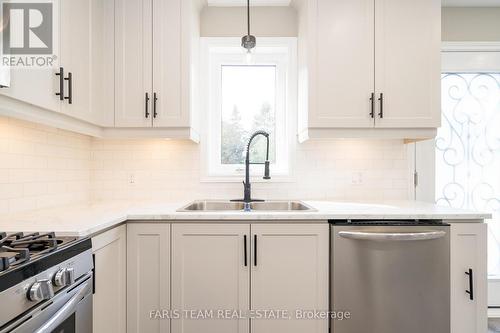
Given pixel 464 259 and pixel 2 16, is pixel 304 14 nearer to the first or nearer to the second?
pixel 2 16

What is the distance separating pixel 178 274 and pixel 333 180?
4.50 ft

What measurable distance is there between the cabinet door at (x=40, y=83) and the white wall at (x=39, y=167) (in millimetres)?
333

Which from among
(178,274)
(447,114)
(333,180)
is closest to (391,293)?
(333,180)

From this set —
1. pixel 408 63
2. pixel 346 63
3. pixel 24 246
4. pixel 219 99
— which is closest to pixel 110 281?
pixel 24 246

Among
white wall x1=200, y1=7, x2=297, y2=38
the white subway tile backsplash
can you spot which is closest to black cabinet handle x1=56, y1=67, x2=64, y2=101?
the white subway tile backsplash

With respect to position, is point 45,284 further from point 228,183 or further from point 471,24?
point 471,24

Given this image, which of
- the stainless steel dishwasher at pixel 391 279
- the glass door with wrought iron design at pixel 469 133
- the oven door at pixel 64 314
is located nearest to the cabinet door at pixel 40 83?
the oven door at pixel 64 314

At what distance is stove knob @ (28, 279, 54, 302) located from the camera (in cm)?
83

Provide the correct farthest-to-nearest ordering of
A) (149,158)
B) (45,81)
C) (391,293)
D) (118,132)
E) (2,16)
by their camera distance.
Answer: (149,158), (118,132), (391,293), (45,81), (2,16)

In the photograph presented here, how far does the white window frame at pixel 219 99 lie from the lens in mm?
2250

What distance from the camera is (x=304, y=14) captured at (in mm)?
1997

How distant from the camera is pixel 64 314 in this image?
98 cm

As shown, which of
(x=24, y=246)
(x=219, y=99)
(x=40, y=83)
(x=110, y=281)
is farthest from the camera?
(x=219, y=99)

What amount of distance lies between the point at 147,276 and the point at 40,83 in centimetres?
110
